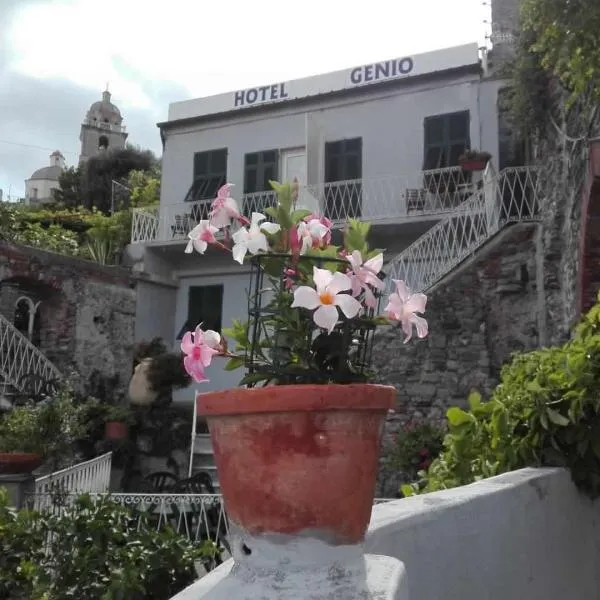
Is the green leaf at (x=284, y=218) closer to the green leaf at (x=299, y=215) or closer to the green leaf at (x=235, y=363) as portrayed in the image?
the green leaf at (x=299, y=215)

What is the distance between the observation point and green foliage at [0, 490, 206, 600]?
2777 mm

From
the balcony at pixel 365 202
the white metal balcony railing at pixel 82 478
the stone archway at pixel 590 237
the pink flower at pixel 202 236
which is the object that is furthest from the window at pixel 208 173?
the pink flower at pixel 202 236

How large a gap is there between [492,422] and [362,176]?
11.0m

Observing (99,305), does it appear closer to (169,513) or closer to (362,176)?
(362,176)

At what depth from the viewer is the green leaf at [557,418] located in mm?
3131

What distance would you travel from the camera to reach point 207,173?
15547mm

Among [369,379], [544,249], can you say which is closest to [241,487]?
[369,379]

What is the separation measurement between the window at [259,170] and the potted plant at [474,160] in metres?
4.16

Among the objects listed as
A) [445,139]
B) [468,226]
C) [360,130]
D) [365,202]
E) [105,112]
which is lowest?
[468,226]

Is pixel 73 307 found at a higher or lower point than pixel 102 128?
lower

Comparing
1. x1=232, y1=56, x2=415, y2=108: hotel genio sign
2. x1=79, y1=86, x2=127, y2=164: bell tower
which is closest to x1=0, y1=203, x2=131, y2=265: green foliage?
x1=232, y1=56, x2=415, y2=108: hotel genio sign

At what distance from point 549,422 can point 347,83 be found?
1234 centimetres

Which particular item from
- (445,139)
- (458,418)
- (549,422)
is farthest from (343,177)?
(549,422)

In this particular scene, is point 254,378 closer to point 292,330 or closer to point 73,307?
point 292,330
